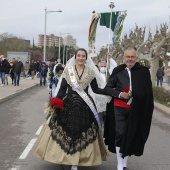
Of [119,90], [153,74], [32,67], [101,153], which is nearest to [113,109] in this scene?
[119,90]

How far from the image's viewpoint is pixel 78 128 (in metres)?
5.43

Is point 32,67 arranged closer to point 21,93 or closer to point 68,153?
point 21,93

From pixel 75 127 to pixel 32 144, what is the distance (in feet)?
7.62

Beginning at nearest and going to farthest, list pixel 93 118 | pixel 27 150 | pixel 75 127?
1. pixel 75 127
2. pixel 93 118
3. pixel 27 150

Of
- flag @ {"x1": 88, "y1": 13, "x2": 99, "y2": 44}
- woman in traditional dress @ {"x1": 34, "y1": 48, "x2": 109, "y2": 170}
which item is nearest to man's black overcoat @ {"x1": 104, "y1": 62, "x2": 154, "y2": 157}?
woman in traditional dress @ {"x1": 34, "y1": 48, "x2": 109, "y2": 170}

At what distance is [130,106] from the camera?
5.30 metres

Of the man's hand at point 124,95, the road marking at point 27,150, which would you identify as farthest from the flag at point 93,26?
the man's hand at point 124,95

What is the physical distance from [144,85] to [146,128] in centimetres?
63

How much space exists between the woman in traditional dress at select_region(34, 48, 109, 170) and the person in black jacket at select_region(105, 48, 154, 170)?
1.01 feet

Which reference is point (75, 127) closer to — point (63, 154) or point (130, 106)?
point (63, 154)

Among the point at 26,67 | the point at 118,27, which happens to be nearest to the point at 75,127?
the point at 118,27

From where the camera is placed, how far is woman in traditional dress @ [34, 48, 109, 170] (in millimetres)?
5285

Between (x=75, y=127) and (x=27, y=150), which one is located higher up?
(x=75, y=127)

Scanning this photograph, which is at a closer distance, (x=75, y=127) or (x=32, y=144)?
(x=75, y=127)
